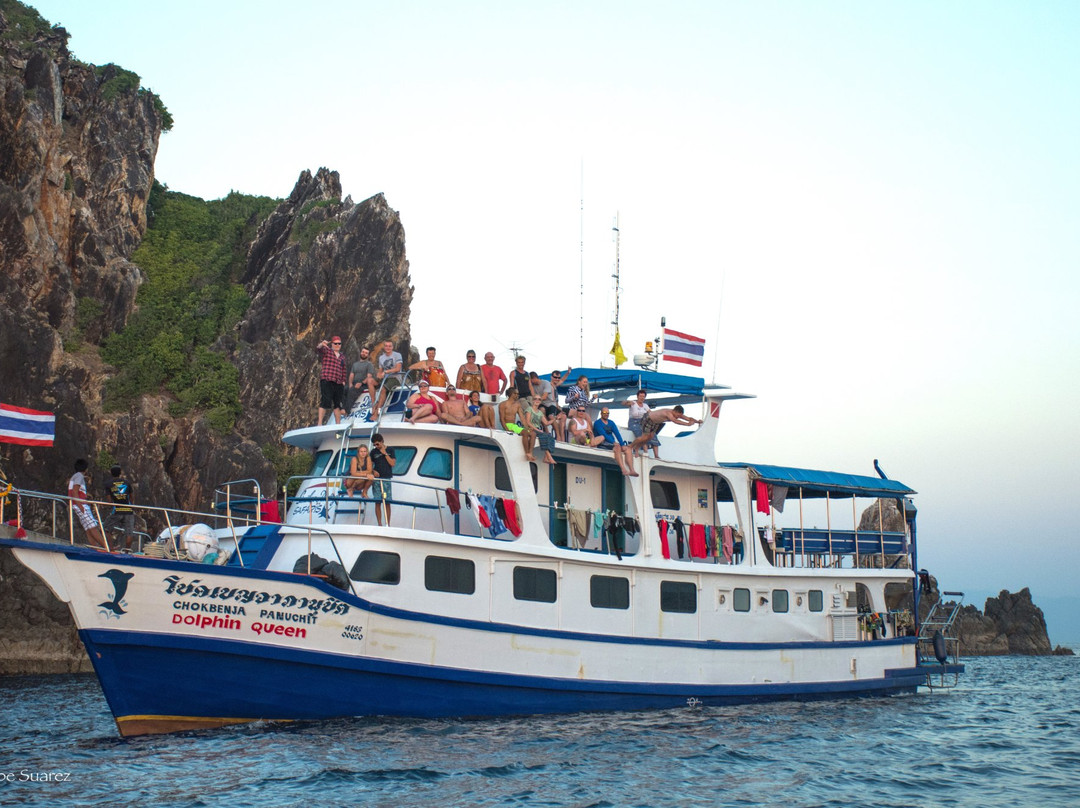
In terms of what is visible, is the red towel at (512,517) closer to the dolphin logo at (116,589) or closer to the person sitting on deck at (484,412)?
the person sitting on deck at (484,412)

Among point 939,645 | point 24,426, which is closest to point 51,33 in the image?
point 24,426

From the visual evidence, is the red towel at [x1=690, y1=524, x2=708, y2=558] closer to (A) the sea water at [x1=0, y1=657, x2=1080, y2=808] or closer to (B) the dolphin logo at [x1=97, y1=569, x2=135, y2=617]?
(A) the sea water at [x1=0, y1=657, x2=1080, y2=808]

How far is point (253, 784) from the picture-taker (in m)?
11.1

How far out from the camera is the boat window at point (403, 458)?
16.4 m

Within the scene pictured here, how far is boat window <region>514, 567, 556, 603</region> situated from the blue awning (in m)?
5.06


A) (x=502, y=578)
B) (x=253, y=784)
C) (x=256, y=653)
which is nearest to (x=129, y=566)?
(x=256, y=653)

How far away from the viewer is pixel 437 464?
1653cm

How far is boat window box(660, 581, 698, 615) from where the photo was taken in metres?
17.6

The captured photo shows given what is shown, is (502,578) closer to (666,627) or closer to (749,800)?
(666,627)

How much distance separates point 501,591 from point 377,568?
2.06 m

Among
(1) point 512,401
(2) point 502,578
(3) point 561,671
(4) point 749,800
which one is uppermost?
(1) point 512,401

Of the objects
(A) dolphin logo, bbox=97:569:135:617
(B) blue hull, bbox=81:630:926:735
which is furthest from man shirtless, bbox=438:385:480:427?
(A) dolphin logo, bbox=97:569:135:617

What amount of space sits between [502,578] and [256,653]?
154 inches

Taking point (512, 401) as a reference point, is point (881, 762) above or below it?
below
